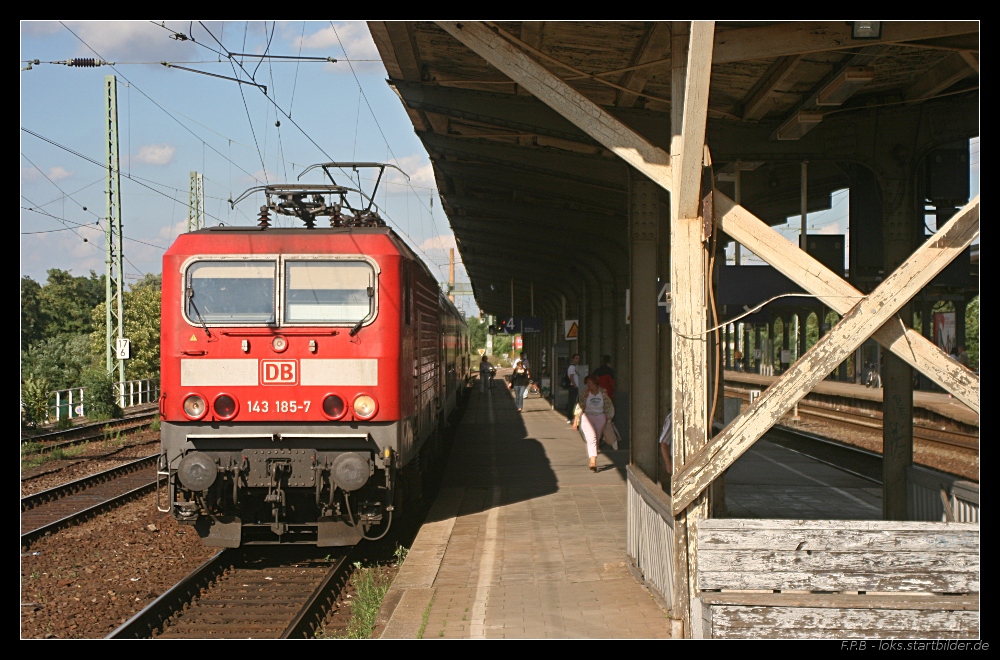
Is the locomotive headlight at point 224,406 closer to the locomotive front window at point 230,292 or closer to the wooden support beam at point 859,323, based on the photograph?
the locomotive front window at point 230,292

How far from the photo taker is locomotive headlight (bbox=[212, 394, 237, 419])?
838 cm

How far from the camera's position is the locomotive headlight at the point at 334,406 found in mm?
8383

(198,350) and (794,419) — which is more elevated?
(198,350)

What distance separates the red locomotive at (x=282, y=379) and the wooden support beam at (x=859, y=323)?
3790 millimetres

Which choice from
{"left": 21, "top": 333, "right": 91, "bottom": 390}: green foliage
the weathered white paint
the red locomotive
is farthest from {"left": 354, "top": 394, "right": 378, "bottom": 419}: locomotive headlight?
{"left": 21, "top": 333, "right": 91, "bottom": 390}: green foliage

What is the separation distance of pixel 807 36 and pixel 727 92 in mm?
2120

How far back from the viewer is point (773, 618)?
458 cm

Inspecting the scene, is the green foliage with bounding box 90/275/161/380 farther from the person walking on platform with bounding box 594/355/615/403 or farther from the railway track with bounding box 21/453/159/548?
the person walking on platform with bounding box 594/355/615/403

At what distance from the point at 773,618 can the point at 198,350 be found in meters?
5.62

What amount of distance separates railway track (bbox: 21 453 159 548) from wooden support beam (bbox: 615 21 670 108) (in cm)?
708

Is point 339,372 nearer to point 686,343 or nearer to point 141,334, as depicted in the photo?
point 686,343
